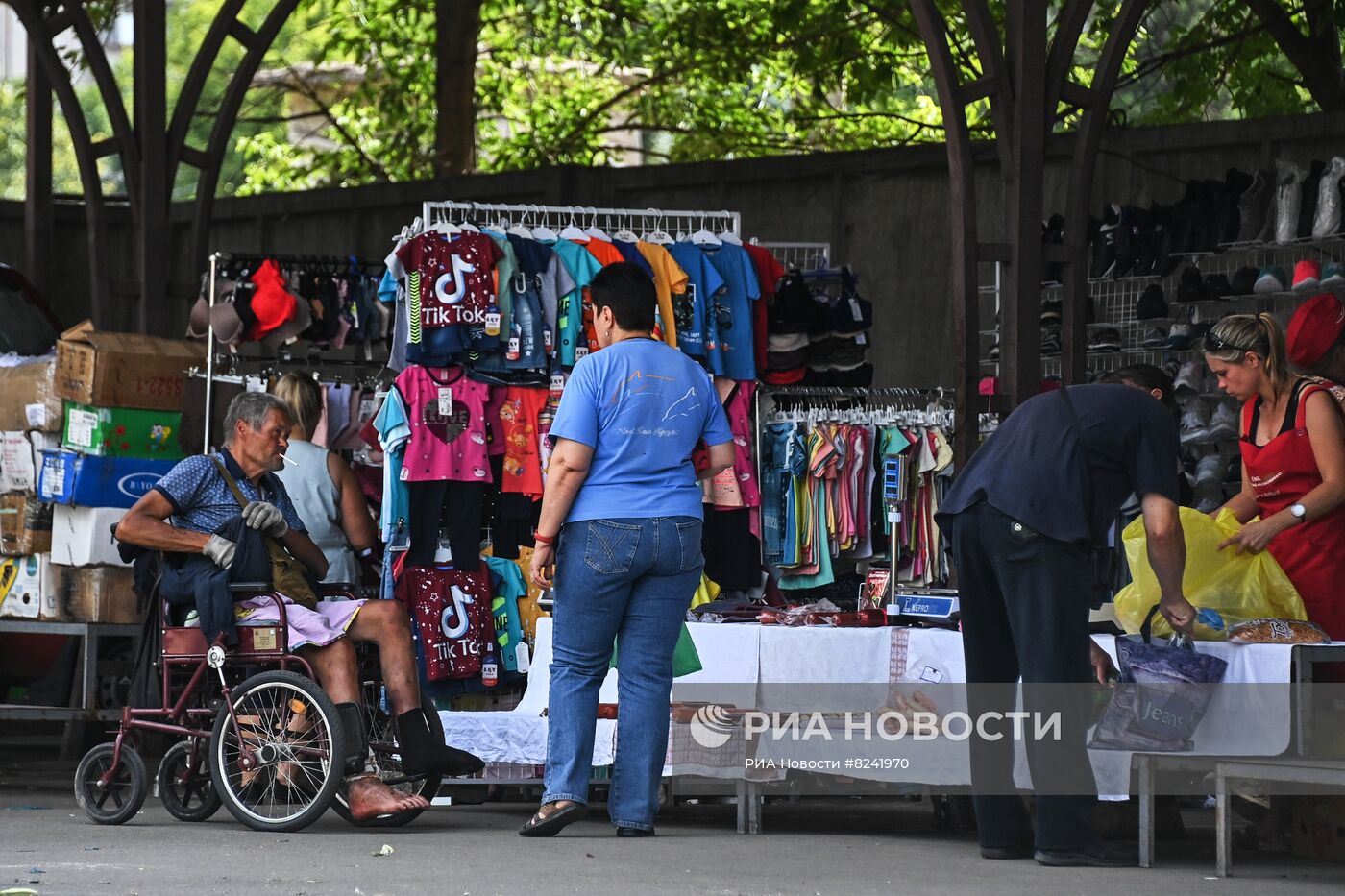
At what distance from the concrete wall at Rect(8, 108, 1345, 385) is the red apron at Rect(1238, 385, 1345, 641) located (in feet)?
15.9

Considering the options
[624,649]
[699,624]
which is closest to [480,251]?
[699,624]

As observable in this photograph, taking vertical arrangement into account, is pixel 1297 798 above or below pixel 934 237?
below

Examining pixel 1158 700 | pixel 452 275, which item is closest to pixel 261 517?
pixel 452 275

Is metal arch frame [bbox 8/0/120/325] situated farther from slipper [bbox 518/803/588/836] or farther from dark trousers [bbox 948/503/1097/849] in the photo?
dark trousers [bbox 948/503/1097/849]

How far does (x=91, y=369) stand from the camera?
883cm

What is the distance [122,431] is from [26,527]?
0.68m

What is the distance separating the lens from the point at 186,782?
24.0 ft

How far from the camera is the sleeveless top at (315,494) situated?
8703 mm

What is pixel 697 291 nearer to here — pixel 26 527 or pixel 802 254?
pixel 26 527

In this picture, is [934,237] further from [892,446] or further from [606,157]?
[606,157]

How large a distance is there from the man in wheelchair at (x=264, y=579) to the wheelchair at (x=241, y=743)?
8cm

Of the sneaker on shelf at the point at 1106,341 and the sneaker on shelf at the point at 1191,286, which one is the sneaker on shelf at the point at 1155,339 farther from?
the sneaker on shelf at the point at 1191,286

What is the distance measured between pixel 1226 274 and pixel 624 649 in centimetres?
617

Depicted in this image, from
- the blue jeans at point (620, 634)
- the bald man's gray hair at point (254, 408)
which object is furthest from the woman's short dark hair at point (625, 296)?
the bald man's gray hair at point (254, 408)
